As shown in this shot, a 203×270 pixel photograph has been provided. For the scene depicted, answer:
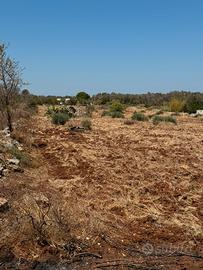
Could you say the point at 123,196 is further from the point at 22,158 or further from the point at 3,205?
the point at 22,158

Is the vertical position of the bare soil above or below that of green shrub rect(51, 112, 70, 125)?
below

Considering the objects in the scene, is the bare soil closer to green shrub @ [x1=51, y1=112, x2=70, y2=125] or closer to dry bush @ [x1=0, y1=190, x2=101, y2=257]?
dry bush @ [x1=0, y1=190, x2=101, y2=257]

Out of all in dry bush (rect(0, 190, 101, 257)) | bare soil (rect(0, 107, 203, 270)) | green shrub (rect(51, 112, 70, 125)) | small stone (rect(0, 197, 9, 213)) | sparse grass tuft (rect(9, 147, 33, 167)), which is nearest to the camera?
bare soil (rect(0, 107, 203, 270))

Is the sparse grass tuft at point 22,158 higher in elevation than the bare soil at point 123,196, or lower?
higher

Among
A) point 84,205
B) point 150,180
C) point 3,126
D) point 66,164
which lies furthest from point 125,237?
point 3,126

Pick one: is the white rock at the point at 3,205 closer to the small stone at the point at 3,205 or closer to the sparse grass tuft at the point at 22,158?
the small stone at the point at 3,205

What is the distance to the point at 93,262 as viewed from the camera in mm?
7117

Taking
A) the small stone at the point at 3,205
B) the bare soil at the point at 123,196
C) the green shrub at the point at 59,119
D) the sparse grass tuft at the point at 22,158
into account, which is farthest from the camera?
the green shrub at the point at 59,119

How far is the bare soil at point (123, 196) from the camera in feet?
24.3

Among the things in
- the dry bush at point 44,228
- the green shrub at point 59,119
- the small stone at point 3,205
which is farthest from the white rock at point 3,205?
the green shrub at point 59,119

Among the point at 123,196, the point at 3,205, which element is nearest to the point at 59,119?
the point at 123,196

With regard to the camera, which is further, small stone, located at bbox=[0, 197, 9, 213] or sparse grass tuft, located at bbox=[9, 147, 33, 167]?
sparse grass tuft, located at bbox=[9, 147, 33, 167]

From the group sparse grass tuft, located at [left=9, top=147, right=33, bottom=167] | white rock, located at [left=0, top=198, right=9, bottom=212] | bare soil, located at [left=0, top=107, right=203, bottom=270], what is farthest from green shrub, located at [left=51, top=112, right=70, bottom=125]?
white rock, located at [left=0, top=198, right=9, bottom=212]

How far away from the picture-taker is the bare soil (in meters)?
7.40
